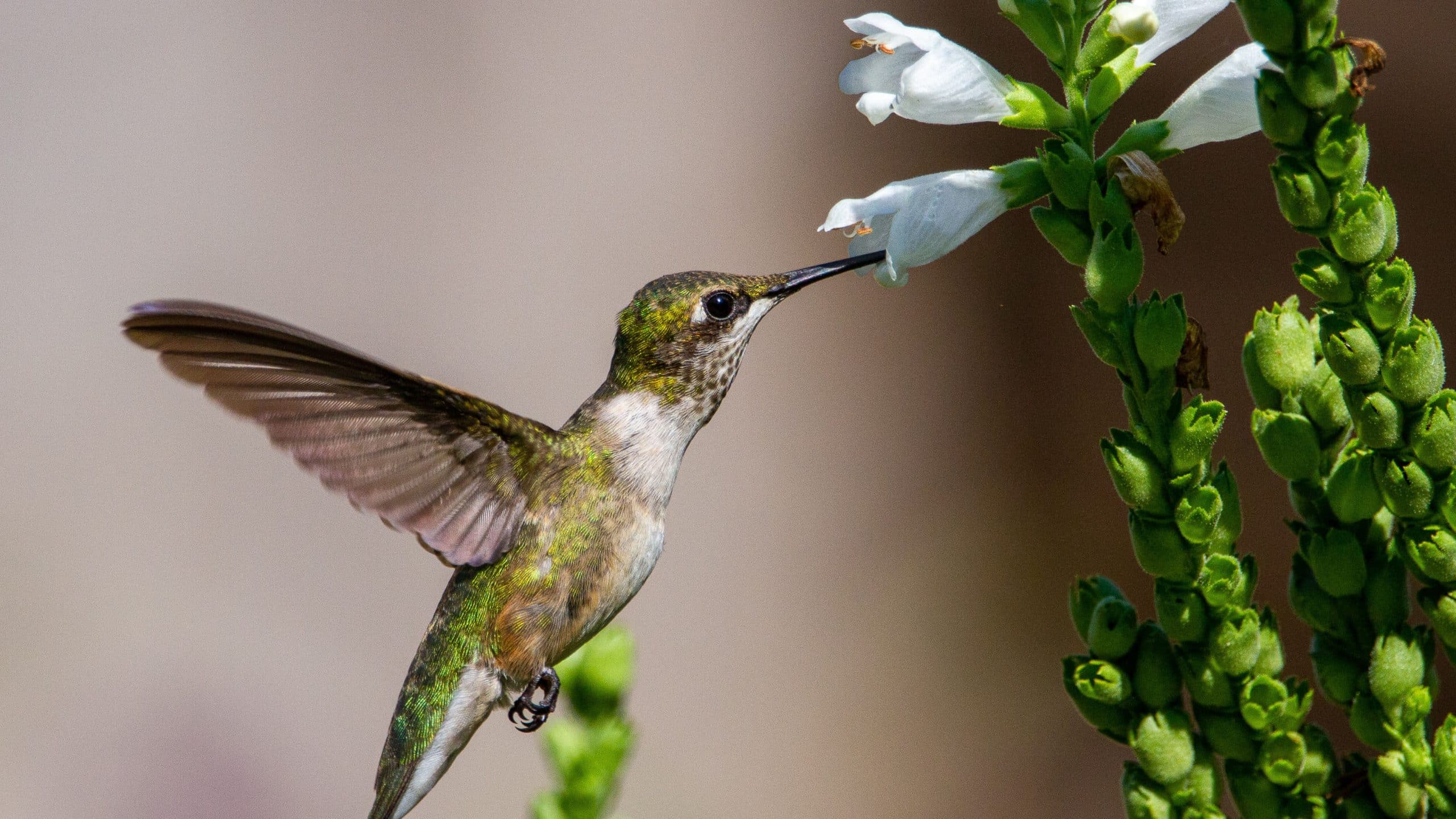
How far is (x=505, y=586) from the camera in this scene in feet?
5.97

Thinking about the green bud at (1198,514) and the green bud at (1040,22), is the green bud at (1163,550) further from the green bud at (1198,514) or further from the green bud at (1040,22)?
the green bud at (1040,22)

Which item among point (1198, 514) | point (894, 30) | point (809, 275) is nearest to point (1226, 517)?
point (1198, 514)

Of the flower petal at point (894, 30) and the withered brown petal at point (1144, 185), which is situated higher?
the flower petal at point (894, 30)

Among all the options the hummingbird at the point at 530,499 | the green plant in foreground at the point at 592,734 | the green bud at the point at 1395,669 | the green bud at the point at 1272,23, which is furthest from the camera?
the hummingbird at the point at 530,499

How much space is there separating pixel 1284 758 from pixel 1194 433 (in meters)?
0.26

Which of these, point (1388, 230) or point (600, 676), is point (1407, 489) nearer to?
point (1388, 230)

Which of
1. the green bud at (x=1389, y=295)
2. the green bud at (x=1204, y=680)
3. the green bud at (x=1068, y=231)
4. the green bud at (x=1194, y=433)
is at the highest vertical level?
the green bud at (x=1068, y=231)

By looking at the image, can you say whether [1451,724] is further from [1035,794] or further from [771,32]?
[771,32]

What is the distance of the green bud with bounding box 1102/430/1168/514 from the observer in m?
0.95

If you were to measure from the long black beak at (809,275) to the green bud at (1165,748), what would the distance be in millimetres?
620

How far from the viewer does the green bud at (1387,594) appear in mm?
970

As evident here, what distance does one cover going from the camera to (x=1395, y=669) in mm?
951

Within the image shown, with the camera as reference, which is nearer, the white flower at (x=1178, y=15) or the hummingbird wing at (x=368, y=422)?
the white flower at (x=1178, y=15)

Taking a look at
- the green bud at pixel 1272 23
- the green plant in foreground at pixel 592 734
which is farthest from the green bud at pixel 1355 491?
the green plant in foreground at pixel 592 734
